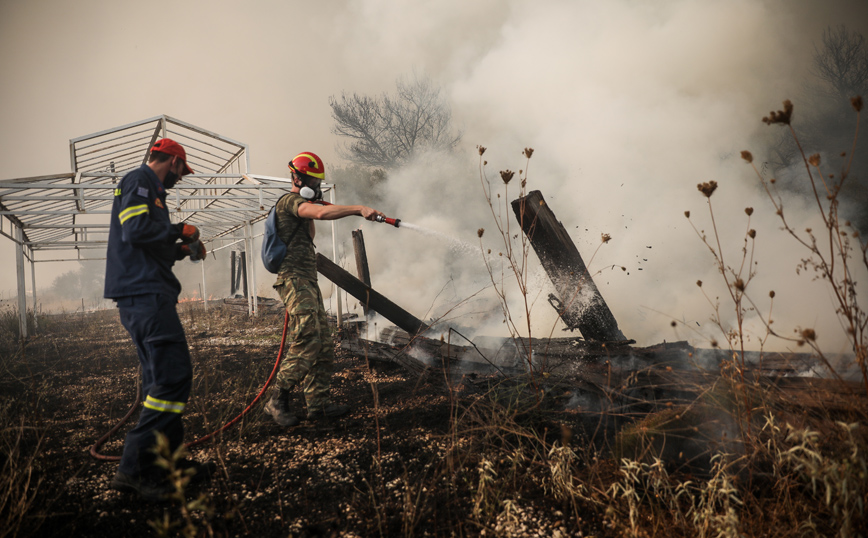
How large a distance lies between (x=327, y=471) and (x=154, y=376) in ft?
3.80

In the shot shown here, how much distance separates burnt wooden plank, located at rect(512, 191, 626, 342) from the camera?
3.76m

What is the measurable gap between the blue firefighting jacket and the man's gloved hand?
0.09ft

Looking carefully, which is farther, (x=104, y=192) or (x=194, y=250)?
(x=104, y=192)

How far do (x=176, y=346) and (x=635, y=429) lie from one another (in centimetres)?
272

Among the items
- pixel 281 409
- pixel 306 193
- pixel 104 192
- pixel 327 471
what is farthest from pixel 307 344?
pixel 104 192

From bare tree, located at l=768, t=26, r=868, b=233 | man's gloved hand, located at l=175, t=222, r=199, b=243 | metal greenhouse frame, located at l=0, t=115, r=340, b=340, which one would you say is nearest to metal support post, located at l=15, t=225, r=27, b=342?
metal greenhouse frame, located at l=0, t=115, r=340, b=340

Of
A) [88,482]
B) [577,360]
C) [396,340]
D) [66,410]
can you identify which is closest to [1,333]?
[66,410]

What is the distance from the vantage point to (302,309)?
11.8 ft

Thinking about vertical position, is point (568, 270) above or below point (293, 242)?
below

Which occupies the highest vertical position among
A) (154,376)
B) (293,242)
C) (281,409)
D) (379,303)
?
(293,242)

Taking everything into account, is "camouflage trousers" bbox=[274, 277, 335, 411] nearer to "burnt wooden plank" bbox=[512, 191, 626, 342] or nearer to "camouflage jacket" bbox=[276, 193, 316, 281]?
"camouflage jacket" bbox=[276, 193, 316, 281]

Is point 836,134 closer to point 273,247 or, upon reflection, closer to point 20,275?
point 273,247

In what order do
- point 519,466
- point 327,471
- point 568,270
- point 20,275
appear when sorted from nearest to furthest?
point 519,466, point 327,471, point 568,270, point 20,275

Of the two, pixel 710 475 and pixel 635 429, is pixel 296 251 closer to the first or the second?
pixel 635 429
